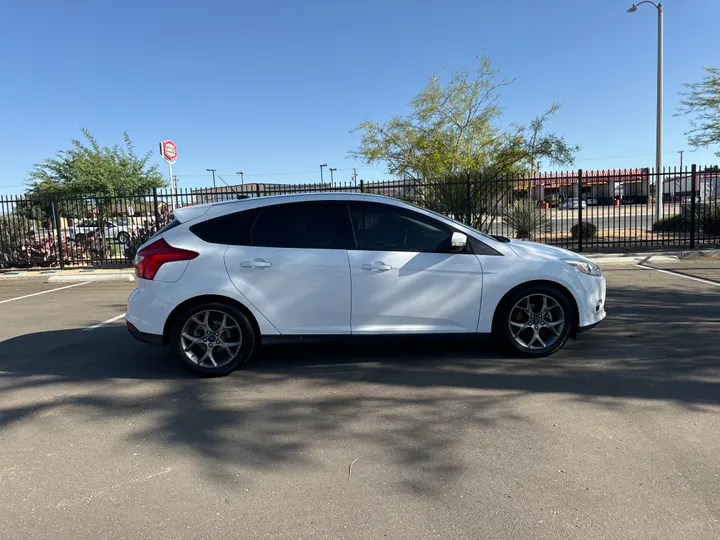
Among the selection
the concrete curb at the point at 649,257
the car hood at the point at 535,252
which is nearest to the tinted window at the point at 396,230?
the car hood at the point at 535,252

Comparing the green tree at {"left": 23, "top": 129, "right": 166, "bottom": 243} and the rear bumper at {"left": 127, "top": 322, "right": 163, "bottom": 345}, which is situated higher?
the green tree at {"left": 23, "top": 129, "right": 166, "bottom": 243}

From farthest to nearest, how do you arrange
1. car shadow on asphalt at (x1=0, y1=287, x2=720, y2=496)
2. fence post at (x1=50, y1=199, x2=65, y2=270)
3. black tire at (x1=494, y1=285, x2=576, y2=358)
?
fence post at (x1=50, y1=199, x2=65, y2=270)
black tire at (x1=494, y1=285, x2=576, y2=358)
car shadow on asphalt at (x1=0, y1=287, x2=720, y2=496)

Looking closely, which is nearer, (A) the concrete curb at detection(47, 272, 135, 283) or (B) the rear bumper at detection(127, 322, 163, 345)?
(B) the rear bumper at detection(127, 322, 163, 345)

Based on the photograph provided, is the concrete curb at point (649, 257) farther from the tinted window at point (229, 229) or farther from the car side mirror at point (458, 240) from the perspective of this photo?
the tinted window at point (229, 229)

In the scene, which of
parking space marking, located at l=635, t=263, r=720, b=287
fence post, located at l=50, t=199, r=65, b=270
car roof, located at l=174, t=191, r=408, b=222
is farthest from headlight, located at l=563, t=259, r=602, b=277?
fence post, located at l=50, t=199, r=65, b=270

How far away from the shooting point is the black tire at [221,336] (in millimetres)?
4711

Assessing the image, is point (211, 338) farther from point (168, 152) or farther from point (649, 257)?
point (168, 152)

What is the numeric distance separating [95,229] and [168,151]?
6.95m

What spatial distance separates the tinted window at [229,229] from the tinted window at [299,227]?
2.9 inches

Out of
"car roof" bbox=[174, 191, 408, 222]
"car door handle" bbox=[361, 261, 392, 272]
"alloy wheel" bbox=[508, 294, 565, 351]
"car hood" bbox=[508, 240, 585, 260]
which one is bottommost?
"alloy wheel" bbox=[508, 294, 565, 351]

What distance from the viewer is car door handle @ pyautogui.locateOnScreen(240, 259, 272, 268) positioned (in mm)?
4715

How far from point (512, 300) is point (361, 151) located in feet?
52.9

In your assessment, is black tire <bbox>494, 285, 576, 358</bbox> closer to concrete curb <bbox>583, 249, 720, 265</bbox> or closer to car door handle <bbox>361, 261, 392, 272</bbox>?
car door handle <bbox>361, 261, 392, 272</bbox>

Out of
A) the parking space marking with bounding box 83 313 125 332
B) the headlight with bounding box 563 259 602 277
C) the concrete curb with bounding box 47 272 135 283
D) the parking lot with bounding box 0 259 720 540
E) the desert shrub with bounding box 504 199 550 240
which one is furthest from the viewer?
the desert shrub with bounding box 504 199 550 240
